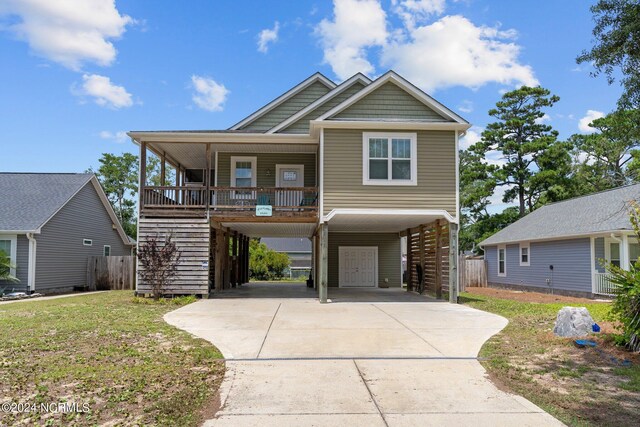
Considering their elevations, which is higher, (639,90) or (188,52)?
(188,52)

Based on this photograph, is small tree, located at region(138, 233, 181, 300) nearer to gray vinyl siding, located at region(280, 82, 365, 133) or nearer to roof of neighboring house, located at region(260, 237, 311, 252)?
gray vinyl siding, located at region(280, 82, 365, 133)

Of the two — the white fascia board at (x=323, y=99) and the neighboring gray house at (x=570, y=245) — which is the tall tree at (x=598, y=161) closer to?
the neighboring gray house at (x=570, y=245)

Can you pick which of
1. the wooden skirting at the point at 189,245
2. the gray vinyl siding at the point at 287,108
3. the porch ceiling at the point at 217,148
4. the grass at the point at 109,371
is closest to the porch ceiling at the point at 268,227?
the wooden skirting at the point at 189,245

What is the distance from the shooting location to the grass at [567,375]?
471 cm

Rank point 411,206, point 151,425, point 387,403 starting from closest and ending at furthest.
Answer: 1. point 151,425
2. point 387,403
3. point 411,206

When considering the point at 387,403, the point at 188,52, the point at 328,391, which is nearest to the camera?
the point at 387,403

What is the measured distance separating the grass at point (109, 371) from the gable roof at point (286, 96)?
11.5 m

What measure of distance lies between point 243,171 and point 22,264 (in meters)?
9.19

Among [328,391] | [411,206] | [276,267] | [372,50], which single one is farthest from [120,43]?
[276,267]

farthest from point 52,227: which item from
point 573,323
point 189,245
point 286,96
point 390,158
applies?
point 573,323

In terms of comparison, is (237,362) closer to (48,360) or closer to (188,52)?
(48,360)

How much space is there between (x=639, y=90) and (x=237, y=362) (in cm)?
653

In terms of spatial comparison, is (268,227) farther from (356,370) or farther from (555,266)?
(356,370)

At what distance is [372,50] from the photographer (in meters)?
17.5
